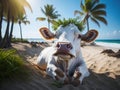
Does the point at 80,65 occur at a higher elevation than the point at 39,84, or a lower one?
higher

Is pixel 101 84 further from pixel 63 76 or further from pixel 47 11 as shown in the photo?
pixel 47 11

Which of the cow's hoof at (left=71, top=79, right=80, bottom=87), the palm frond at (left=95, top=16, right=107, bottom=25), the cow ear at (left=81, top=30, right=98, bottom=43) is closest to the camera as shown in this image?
the cow's hoof at (left=71, top=79, right=80, bottom=87)

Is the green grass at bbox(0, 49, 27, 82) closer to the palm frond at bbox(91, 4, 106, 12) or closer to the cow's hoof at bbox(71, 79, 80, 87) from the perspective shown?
the cow's hoof at bbox(71, 79, 80, 87)

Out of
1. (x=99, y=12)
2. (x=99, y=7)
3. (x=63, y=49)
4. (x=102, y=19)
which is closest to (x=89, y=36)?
(x=63, y=49)

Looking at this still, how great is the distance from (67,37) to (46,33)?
2.81 ft

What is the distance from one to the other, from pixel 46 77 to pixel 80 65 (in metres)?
0.93

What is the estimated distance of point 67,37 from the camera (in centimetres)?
383

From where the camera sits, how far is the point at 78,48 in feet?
14.5

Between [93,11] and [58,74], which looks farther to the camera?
[93,11]

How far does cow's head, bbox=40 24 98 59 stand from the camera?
3254mm

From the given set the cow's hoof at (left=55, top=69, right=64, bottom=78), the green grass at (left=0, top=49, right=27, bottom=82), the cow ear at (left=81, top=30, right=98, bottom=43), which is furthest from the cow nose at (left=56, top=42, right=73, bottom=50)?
the cow ear at (left=81, top=30, right=98, bottom=43)

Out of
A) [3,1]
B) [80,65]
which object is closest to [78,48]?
[80,65]

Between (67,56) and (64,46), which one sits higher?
(64,46)

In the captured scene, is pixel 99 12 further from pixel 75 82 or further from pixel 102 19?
pixel 75 82
